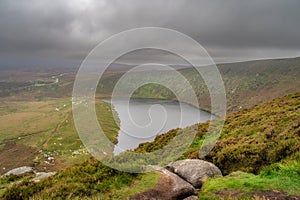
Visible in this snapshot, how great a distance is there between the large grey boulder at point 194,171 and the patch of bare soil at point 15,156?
81.5 m

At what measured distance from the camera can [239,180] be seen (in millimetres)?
13156

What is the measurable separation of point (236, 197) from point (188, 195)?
302 cm

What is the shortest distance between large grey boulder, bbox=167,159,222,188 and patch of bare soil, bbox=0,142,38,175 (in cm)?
8154

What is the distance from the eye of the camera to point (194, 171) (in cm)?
1582

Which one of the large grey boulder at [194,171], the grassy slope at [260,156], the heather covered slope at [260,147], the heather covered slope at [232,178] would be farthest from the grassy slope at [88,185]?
the heather covered slope at [260,147]

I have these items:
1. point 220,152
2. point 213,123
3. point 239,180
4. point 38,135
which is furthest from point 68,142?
point 239,180

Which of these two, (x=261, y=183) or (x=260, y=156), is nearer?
(x=261, y=183)

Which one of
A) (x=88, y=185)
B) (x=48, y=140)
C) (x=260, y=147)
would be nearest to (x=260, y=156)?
(x=260, y=147)

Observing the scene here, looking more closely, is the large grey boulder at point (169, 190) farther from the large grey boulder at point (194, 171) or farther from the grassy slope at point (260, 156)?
the grassy slope at point (260, 156)

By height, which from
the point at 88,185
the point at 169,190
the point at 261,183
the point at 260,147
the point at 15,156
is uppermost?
the point at 261,183

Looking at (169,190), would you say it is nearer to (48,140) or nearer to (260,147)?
(260,147)

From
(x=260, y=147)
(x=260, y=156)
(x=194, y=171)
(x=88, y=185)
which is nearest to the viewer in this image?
(x=88, y=185)

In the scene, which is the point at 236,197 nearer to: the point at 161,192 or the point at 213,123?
the point at 161,192

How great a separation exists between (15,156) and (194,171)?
342ft
